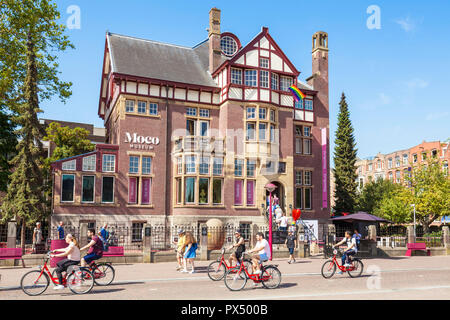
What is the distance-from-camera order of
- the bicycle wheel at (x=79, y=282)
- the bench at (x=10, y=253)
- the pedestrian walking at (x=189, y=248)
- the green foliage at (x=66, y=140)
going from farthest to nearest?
the green foliage at (x=66, y=140) < the bench at (x=10, y=253) < the pedestrian walking at (x=189, y=248) < the bicycle wheel at (x=79, y=282)

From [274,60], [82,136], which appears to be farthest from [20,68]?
[274,60]

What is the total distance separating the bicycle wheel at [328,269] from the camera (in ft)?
50.6

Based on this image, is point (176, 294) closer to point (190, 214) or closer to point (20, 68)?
point (190, 214)

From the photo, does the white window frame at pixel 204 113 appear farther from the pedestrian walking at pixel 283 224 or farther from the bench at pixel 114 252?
the bench at pixel 114 252

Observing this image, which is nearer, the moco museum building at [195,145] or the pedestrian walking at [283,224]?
the pedestrian walking at [283,224]

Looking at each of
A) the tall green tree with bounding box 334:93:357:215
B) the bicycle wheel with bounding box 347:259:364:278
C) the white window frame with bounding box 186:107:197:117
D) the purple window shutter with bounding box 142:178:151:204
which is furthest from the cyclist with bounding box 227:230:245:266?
the tall green tree with bounding box 334:93:357:215

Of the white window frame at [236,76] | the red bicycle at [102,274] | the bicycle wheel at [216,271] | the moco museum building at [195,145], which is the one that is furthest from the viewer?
the white window frame at [236,76]

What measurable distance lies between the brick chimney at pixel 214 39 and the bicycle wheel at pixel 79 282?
1053 inches

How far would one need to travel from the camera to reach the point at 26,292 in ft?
38.8

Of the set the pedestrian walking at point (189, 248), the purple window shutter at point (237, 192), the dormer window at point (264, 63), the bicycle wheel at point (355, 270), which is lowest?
the bicycle wheel at point (355, 270)

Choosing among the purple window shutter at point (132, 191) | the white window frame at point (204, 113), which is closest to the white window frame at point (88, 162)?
the purple window shutter at point (132, 191)

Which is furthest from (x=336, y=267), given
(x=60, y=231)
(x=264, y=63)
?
(x=264, y=63)

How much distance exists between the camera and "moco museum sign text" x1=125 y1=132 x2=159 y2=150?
104ft
